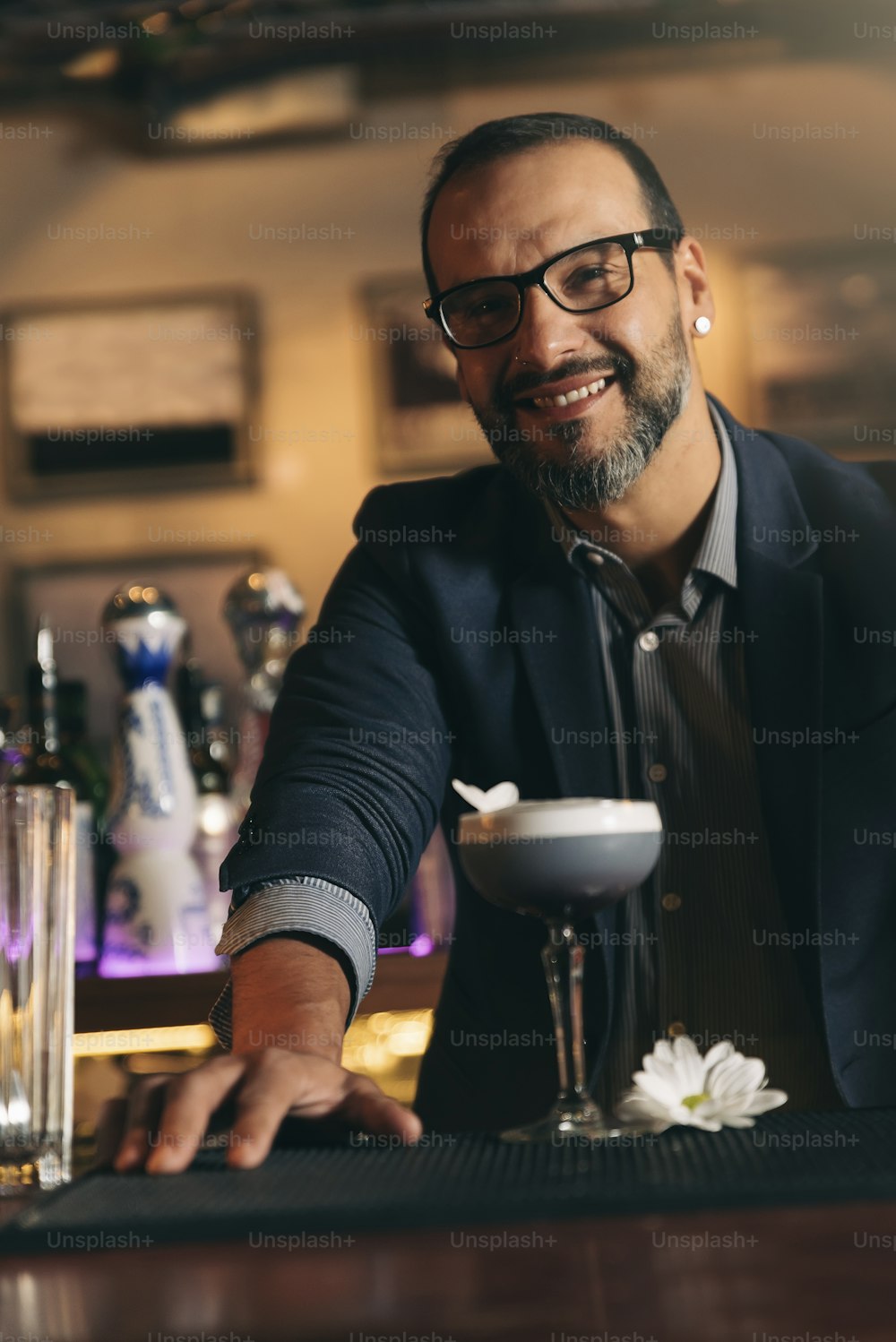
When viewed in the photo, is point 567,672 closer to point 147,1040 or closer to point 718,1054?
point 718,1054

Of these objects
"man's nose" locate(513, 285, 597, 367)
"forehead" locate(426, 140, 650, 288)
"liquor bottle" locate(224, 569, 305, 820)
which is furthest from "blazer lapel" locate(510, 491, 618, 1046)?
"liquor bottle" locate(224, 569, 305, 820)

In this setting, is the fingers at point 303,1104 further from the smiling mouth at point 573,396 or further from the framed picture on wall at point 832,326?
the framed picture on wall at point 832,326

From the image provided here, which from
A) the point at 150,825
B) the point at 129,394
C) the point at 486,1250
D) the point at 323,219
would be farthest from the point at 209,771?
the point at 486,1250

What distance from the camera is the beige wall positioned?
114 inches

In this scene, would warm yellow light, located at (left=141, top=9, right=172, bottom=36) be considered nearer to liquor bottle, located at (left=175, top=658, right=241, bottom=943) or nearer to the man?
liquor bottle, located at (left=175, top=658, right=241, bottom=943)

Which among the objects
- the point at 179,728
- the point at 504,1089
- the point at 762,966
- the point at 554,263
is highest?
the point at 554,263

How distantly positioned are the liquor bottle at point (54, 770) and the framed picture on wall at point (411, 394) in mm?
980

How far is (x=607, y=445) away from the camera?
4.73 feet

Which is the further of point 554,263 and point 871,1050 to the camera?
point 554,263

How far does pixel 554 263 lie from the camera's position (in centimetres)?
140

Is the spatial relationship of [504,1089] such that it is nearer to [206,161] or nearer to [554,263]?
[554,263]

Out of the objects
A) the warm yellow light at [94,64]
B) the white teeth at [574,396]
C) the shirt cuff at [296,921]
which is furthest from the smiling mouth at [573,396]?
the warm yellow light at [94,64]

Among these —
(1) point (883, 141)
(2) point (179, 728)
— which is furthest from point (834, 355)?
(2) point (179, 728)

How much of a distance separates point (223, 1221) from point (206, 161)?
2.74 m
